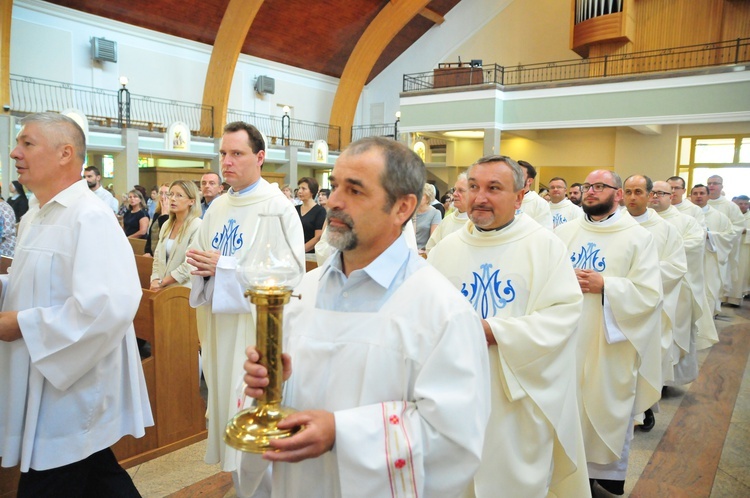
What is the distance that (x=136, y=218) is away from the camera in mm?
7848

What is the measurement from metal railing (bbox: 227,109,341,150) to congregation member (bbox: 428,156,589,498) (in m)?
19.4

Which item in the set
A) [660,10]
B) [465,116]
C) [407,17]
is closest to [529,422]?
[465,116]

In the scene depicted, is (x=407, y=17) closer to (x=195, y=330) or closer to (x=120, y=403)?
(x=195, y=330)

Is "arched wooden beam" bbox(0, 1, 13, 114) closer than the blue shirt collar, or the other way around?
the blue shirt collar

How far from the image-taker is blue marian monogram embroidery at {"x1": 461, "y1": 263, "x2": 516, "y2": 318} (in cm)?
273

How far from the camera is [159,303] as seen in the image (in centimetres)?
392

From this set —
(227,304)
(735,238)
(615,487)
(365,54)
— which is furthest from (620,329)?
(365,54)

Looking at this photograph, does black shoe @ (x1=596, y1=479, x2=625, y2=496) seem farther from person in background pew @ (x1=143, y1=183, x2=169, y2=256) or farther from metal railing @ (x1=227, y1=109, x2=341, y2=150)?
metal railing @ (x1=227, y1=109, x2=341, y2=150)

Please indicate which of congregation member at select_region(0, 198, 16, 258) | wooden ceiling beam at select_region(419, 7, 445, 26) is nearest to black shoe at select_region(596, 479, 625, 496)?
congregation member at select_region(0, 198, 16, 258)

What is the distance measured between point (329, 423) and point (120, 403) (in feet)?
5.00

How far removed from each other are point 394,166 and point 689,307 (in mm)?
4916

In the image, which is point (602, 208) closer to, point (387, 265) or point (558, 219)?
point (387, 265)

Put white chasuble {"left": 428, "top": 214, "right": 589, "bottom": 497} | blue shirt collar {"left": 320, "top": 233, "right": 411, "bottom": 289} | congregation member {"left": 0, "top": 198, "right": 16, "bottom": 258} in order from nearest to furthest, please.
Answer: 1. blue shirt collar {"left": 320, "top": 233, "right": 411, "bottom": 289}
2. white chasuble {"left": 428, "top": 214, "right": 589, "bottom": 497}
3. congregation member {"left": 0, "top": 198, "right": 16, "bottom": 258}

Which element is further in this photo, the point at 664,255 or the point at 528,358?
the point at 664,255
